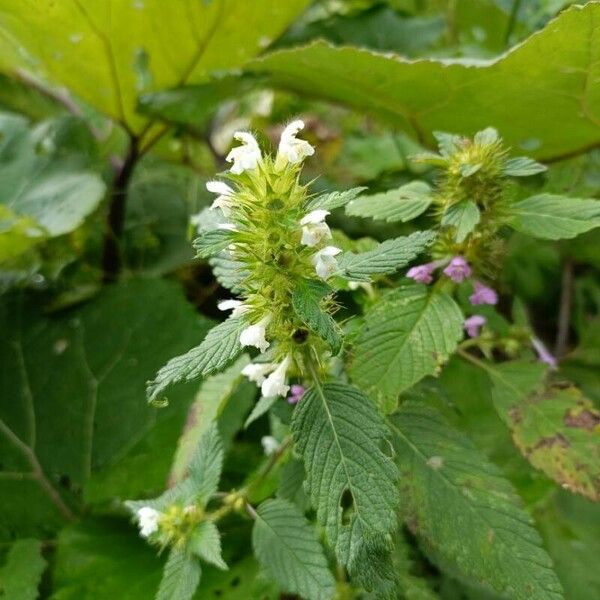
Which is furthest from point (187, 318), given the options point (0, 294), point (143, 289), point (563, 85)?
point (563, 85)

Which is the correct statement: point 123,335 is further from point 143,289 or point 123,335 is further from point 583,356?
point 583,356

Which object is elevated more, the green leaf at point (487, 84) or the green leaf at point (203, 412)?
the green leaf at point (487, 84)

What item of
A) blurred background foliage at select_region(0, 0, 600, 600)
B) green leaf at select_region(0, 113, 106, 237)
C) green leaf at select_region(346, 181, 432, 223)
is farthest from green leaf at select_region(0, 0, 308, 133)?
green leaf at select_region(346, 181, 432, 223)

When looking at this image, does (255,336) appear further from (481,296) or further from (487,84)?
(487,84)

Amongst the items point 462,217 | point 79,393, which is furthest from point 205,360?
point 79,393

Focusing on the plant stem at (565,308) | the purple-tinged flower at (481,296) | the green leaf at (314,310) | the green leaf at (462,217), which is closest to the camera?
the green leaf at (314,310)

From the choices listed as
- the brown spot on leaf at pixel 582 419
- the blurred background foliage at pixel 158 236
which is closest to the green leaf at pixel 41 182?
the blurred background foliage at pixel 158 236

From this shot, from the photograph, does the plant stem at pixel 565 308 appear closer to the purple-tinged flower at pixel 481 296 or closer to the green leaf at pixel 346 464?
the purple-tinged flower at pixel 481 296
